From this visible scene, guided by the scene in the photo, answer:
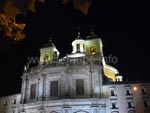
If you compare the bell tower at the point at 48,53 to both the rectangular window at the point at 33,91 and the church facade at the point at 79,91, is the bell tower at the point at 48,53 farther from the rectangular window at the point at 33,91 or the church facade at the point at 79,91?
the rectangular window at the point at 33,91

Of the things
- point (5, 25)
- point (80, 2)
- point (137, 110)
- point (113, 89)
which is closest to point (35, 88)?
point (113, 89)

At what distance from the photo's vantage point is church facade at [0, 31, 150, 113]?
39.1m

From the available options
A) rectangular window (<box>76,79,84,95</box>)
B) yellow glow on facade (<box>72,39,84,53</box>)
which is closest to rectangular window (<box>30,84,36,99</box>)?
rectangular window (<box>76,79,84,95</box>)

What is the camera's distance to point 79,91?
133ft

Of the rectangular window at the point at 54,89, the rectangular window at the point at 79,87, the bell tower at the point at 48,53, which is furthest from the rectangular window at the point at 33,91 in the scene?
the rectangular window at the point at 79,87

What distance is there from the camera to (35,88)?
1734 inches

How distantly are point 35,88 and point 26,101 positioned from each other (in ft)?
9.41

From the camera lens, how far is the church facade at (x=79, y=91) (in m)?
39.1

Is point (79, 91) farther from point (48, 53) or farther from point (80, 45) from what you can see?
point (48, 53)

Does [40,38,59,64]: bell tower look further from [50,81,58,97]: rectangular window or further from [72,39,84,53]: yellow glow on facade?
[50,81,58,97]: rectangular window

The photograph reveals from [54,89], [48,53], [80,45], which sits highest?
[80,45]

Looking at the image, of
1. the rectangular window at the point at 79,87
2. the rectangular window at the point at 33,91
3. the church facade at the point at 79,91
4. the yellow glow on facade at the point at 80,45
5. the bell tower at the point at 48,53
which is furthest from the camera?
the bell tower at the point at 48,53

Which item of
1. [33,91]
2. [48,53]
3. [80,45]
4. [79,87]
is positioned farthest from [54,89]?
[80,45]

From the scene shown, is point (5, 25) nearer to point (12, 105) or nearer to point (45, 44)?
point (12, 105)
